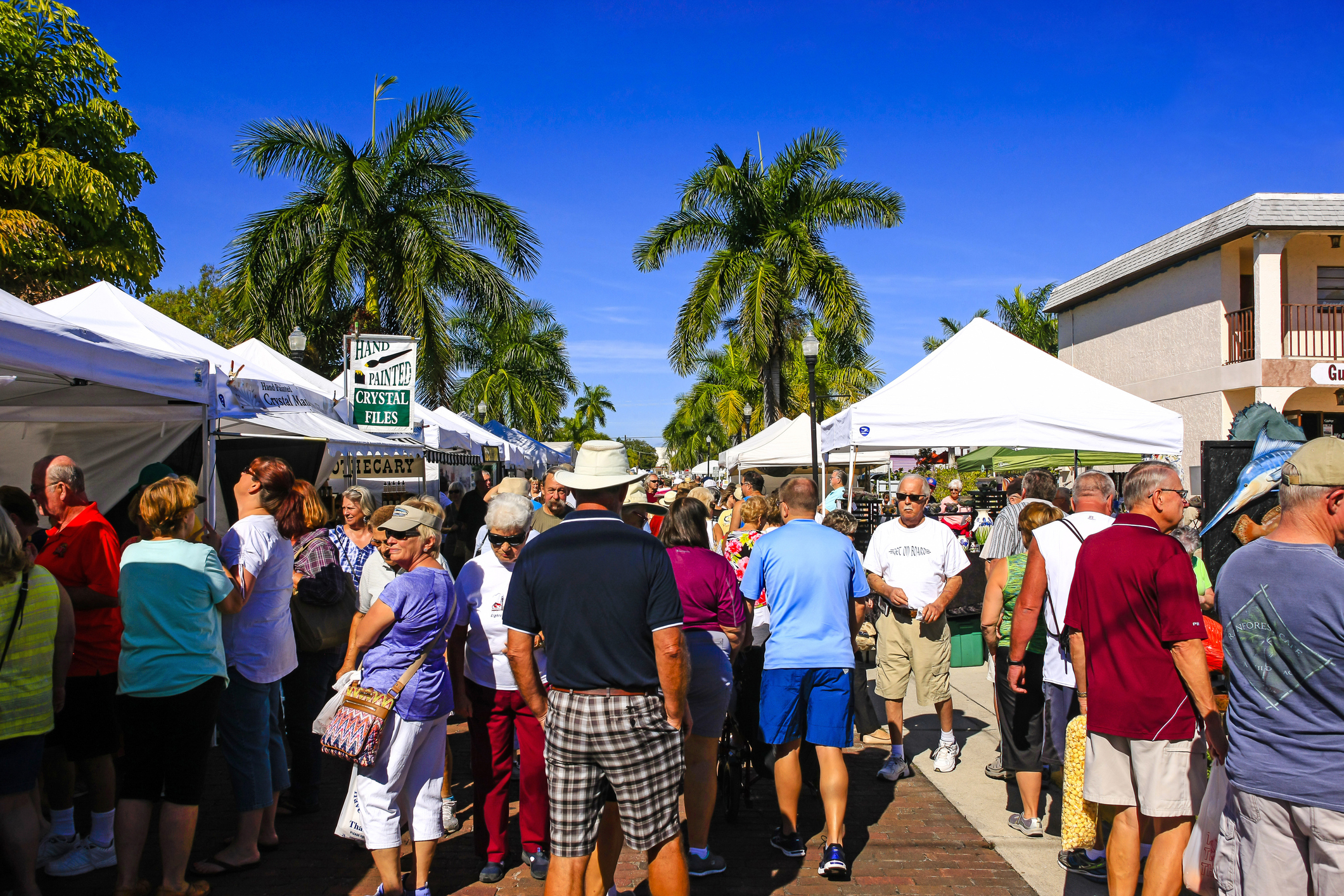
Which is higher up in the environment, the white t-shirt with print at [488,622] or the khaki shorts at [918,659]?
the white t-shirt with print at [488,622]

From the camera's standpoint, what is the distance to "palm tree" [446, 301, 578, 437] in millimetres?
38562

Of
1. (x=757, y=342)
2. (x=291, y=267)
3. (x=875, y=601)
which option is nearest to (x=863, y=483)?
(x=757, y=342)

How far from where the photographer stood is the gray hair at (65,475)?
4355mm

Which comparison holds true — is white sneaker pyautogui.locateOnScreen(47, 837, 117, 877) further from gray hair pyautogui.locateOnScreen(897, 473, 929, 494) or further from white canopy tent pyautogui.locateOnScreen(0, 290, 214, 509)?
gray hair pyautogui.locateOnScreen(897, 473, 929, 494)

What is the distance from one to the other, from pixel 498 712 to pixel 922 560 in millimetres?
3096

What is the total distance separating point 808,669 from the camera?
4469mm

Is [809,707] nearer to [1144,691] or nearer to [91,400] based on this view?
[1144,691]

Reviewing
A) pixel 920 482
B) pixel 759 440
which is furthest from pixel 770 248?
pixel 920 482

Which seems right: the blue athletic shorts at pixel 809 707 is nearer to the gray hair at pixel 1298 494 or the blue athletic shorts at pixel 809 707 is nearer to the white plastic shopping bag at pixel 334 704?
the white plastic shopping bag at pixel 334 704

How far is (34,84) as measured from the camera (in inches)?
738

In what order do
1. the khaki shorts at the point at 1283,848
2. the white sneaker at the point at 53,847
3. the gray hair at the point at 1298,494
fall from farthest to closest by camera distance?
the white sneaker at the point at 53,847, the gray hair at the point at 1298,494, the khaki shorts at the point at 1283,848

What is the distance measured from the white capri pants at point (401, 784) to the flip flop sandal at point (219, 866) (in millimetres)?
916

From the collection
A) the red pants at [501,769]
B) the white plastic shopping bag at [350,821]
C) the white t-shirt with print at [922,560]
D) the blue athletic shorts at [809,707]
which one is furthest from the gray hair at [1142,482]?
the white plastic shopping bag at [350,821]

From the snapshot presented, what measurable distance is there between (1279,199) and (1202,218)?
77.2 inches
